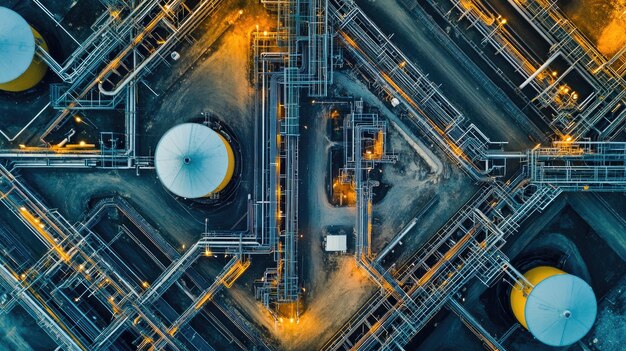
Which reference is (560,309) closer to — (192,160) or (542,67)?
(542,67)

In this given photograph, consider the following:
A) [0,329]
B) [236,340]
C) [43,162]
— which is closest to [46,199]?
[43,162]

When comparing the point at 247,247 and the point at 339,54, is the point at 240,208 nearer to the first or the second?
the point at 247,247

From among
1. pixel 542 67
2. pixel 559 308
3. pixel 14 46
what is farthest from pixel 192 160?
pixel 559 308

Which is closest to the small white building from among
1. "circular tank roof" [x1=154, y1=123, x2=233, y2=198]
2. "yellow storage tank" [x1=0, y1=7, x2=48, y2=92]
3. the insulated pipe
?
"circular tank roof" [x1=154, y1=123, x2=233, y2=198]

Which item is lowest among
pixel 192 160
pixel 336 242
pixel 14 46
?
pixel 336 242

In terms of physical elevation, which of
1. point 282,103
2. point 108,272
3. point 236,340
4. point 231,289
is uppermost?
point 282,103

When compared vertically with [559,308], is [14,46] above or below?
above

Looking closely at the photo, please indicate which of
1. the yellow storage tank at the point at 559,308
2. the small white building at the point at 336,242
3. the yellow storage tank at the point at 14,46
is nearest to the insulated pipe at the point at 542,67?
the yellow storage tank at the point at 559,308
